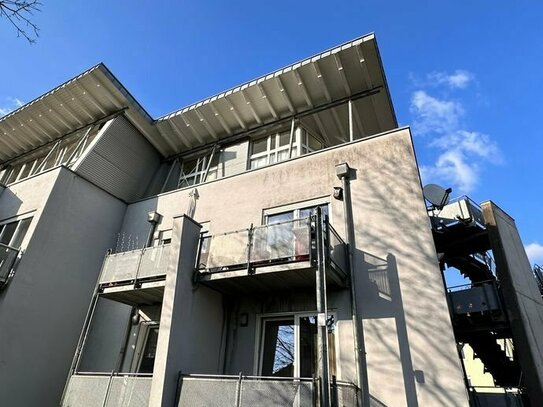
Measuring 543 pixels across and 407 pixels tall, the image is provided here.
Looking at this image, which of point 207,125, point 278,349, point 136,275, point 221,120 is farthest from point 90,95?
point 278,349

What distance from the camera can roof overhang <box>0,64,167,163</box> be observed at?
44.8ft

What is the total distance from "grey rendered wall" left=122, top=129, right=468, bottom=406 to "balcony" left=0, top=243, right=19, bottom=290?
5.02 metres

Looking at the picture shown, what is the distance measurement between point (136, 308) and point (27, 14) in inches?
314

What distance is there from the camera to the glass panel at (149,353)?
9.59 metres

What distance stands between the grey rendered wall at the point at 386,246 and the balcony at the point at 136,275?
216 centimetres

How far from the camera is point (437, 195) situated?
11383 mm

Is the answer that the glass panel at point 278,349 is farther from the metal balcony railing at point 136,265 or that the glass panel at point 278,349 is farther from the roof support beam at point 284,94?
the roof support beam at point 284,94

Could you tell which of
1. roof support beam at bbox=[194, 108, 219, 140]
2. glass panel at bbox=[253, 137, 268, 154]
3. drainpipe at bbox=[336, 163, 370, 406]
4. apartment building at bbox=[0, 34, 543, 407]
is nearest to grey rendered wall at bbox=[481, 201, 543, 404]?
apartment building at bbox=[0, 34, 543, 407]

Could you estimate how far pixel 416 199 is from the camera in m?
8.32

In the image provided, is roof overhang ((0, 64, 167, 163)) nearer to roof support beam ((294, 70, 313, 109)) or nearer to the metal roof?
the metal roof

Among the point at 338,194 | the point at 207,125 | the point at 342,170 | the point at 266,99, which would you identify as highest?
the point at 266,99

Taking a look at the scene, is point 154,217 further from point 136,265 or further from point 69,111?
point 69,111

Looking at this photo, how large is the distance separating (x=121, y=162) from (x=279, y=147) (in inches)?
242

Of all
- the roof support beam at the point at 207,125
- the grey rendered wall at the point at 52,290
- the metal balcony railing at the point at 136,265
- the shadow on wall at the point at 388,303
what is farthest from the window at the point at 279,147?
the grey rendered wall at the point at 52,290
